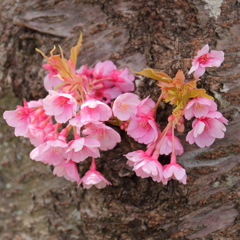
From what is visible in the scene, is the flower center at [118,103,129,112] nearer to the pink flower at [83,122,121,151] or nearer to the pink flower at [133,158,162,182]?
the pink flower at [83,122,121,151]

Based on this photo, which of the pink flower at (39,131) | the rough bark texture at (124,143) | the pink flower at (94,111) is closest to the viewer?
the pink flower at (94,111)

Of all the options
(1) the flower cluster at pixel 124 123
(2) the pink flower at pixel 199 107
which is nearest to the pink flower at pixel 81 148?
(1) the flower cluster at pixel 124 123

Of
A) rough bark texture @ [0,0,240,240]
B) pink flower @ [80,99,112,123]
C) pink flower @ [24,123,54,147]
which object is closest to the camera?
pink flower @ [80,99,112,123]

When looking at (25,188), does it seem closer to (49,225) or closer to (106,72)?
(49,225)

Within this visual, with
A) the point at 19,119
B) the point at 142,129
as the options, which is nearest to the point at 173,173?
the point at 142,129

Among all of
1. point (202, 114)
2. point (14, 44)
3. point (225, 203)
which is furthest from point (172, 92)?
point (14, 44)

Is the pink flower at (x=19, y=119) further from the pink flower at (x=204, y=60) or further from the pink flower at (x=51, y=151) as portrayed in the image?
the pink flower at (x=204, y=60)

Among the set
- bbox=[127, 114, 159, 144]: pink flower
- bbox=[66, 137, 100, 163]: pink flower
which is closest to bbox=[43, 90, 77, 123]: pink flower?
bbox=[66, 137, 100, 163]: pink flower
